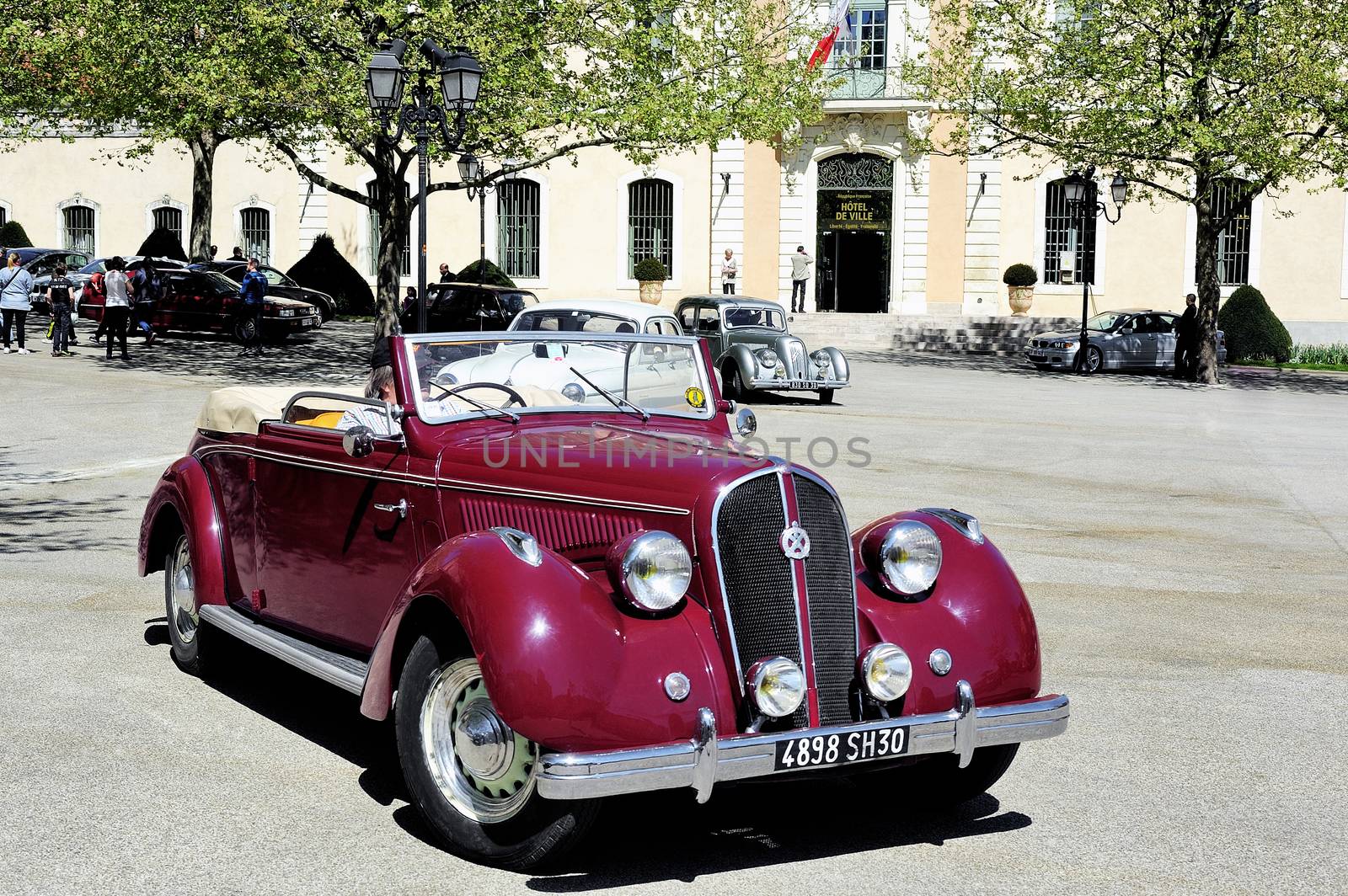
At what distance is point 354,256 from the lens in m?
41.9

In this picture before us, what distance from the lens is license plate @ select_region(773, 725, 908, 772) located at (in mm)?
4293

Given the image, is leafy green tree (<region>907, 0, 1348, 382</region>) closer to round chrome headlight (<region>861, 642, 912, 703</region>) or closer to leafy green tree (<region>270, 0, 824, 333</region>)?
leafy green tree (<region>270, 0, 824, 333</region>)

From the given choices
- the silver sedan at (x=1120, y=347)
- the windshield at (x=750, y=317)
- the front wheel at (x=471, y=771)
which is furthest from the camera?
the silver sedan at (x=1120, y=347)

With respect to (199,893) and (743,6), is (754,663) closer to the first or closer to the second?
(199,893)

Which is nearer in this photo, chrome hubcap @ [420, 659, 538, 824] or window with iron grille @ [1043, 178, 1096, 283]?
chrome hubcap @ [420, 659, 538, 824]

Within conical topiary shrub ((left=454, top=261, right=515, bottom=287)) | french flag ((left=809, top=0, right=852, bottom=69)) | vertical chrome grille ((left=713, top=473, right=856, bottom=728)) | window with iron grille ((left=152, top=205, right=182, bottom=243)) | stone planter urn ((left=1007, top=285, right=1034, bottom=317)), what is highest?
french flag ((left=809, top=0, right=852, bottom=69))

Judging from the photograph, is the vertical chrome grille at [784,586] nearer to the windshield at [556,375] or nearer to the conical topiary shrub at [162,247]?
the windshield at [556,375]

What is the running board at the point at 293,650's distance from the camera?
526 cm

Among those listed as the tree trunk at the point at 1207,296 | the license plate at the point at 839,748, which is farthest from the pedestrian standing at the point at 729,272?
the license plate at the point at 839,748

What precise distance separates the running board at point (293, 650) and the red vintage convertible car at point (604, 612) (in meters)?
0.02

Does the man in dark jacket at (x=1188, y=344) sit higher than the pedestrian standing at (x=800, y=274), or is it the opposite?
the pedestrian standing at (x=800, y=274)

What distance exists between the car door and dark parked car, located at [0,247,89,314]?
29025mm

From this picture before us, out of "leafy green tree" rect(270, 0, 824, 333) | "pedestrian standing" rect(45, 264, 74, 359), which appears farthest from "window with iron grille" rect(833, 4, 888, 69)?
"pedestrian standing" rect(45, 264, 74, 359)

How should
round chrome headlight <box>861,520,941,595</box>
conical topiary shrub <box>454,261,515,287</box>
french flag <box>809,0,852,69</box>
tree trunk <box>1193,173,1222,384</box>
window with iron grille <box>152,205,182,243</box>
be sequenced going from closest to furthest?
1. round chrome headlight <box>861,520,941,595</box>
2. tree trunk <box>1193,173,1222,384</box>
3. french flag <box>809,0,852,69</box>
4. conical topiary shrub <box>454,261,515,287</box>
5. window with iron grille <box>152,205,182,243</box>
